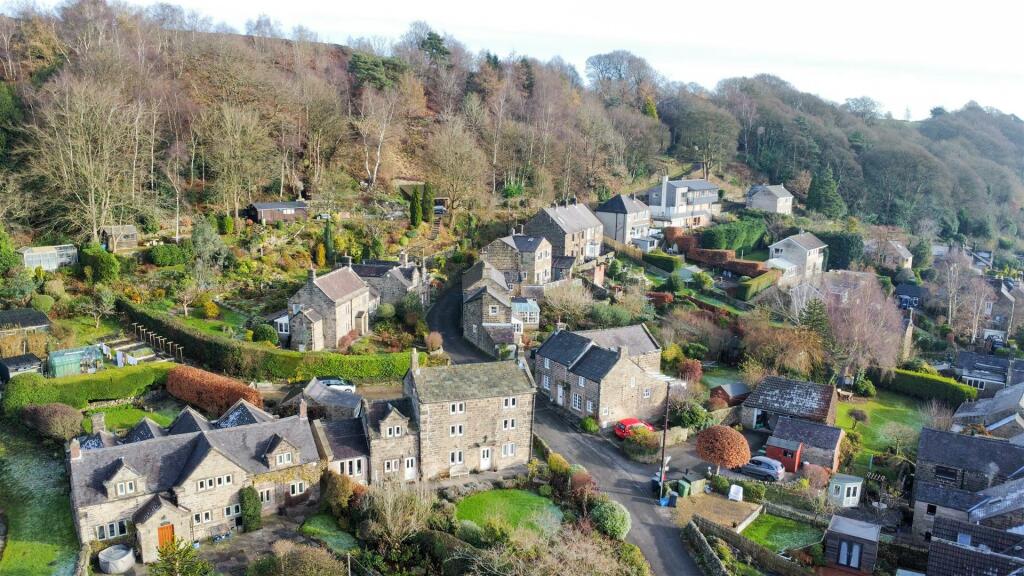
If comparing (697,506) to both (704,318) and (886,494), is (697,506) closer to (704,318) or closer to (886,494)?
(886,494)

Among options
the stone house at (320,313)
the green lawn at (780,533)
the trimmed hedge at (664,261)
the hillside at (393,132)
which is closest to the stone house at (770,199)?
the hillside at (393,132)

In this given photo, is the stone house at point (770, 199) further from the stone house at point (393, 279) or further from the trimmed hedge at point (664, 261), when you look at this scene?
the stone house at point (393, 279)

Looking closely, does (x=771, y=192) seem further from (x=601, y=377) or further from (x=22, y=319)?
(x=22, y=319)

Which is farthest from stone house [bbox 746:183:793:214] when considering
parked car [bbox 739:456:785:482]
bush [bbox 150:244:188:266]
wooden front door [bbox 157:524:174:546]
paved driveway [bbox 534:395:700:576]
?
wooden front door [bbox 157:524:174:546]

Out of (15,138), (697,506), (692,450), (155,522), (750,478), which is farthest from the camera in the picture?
(15,138)

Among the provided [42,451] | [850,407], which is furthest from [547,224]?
[42,451]

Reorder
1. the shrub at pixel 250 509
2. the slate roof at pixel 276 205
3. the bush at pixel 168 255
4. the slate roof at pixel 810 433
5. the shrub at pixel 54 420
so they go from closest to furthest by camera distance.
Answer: the shrub at pixel 250 509
the shrub at pixel 54 420
the slate roof at pixel 810 433
the bush at pixel 168 255
the slate roof at pixel 276 205

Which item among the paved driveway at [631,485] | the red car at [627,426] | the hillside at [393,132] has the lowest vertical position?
the paved driveway at [631,485]
